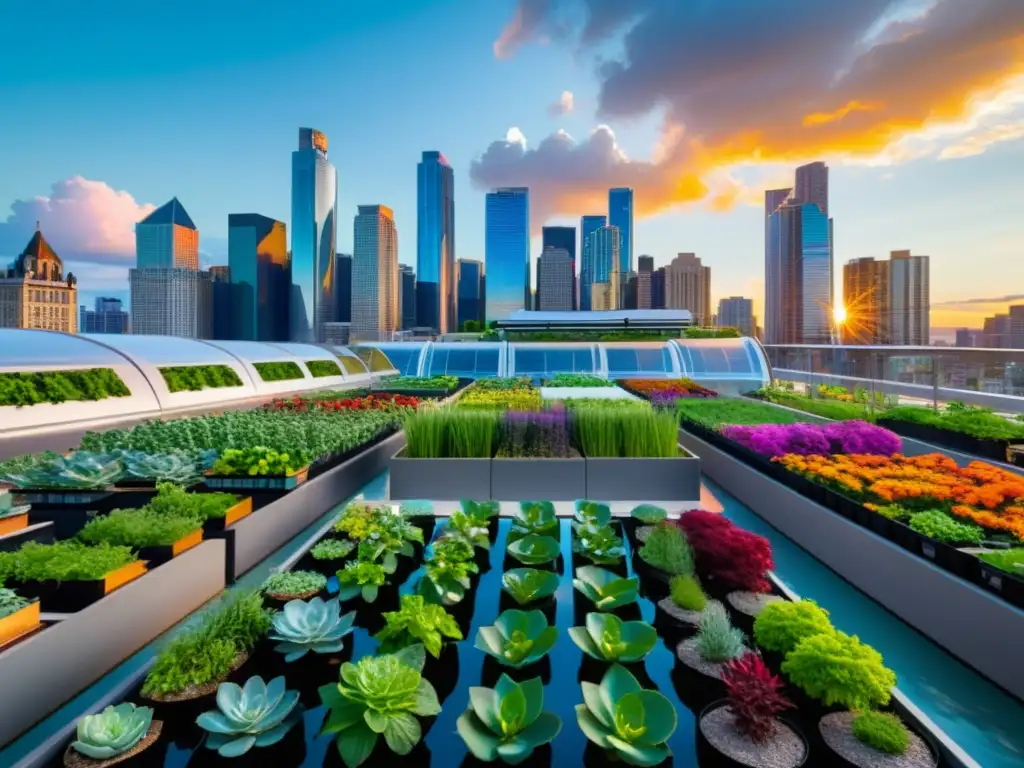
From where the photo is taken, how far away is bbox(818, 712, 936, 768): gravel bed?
152 cm

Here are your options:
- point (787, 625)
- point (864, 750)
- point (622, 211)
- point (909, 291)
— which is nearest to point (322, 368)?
point (787, 625)

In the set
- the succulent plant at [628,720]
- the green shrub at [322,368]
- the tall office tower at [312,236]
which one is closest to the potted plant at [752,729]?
the succulent plant at [628,720]

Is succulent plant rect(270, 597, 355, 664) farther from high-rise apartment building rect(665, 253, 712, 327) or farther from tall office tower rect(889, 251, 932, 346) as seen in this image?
high-rise apartment building rect(665, 253, 712, 327)

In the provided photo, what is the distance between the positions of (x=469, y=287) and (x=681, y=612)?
444 ft

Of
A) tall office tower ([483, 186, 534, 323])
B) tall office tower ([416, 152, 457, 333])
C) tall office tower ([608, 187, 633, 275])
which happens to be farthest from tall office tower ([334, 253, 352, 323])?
tall office tower ([608, 187, 633, 275])

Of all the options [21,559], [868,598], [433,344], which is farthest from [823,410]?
[433,344]

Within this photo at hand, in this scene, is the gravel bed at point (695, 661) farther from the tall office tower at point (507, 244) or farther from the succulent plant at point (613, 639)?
the tall office tower at point (507, 244)

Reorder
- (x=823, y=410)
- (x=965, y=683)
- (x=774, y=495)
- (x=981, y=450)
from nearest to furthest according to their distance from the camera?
(x=965, y=683) < (x=774, y=495) < (x=981, y=450) < (x=823, y=410)

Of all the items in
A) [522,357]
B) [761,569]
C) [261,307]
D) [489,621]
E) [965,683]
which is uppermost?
[261,307]

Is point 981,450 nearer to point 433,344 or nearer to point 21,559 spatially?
point 21,559

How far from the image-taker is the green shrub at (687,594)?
239cm

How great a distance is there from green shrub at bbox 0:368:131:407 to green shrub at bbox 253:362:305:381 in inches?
141

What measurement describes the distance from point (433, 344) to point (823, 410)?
1077cm

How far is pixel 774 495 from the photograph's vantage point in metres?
4.45
